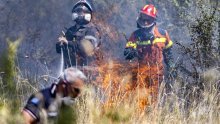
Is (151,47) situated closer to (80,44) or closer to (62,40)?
(80,44)

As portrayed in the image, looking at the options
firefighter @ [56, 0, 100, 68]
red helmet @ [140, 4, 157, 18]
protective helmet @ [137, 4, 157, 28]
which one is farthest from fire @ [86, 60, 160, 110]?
red helmet @ [140, 4, 157, 18]

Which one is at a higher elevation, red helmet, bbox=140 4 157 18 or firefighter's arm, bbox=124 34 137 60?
red helmet, bbox=140 4 157 18

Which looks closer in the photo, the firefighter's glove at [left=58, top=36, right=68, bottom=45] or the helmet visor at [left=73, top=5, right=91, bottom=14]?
the firefighter's glove at [left=58, top=36, right=68, bottom=45]

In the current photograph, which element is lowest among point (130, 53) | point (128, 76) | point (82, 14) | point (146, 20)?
point (128, 76)

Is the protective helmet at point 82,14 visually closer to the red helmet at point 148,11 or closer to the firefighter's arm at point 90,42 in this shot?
the firefighter's arm at point 90,42

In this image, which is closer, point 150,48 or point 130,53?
point 130,53

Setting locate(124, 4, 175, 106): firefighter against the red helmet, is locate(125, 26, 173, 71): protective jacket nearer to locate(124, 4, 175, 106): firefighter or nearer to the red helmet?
locate(124, 4, 175, 106): firefighter

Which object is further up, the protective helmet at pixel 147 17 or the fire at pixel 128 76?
the protective helmet at pixel 147 17

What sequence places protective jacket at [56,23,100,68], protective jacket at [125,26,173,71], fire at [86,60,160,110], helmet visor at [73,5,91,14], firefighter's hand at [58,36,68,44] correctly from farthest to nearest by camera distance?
1. helmet visor at [73,5,91,14]
2. protective jacket at [125,26,173,71]
3. protective jacket at [56,23,100,68]
4. firefighter's hand at [58,36,68,44]
5. fire at [86,60,160,110]

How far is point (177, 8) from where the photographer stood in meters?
11.5

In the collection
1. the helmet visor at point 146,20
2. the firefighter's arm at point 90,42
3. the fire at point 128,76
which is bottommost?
the fire at point 128,76

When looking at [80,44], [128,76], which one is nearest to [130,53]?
[80,44]

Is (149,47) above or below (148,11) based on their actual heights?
below

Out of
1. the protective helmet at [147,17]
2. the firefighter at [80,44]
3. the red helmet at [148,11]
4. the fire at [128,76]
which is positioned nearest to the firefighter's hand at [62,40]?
the firefighter at [80,44]
